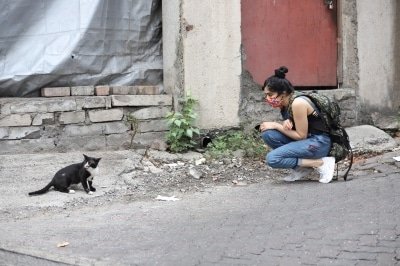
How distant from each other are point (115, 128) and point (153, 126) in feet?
1.61

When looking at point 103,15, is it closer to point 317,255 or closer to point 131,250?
point 131,250

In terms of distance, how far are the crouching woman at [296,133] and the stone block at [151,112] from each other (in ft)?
5.56

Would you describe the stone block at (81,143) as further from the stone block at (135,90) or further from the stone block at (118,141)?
the stone block at (135,90)

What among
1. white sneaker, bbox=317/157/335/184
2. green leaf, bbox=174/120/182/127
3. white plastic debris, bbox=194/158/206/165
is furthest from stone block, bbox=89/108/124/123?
white sneaker, bbox=317/157/335/184

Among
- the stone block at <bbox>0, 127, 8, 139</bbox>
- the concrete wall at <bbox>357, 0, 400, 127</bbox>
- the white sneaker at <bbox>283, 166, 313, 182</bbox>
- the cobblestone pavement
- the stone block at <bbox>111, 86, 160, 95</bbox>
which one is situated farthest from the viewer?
the concrete wall at <bbox>357, 0, 400, 127</bbox>

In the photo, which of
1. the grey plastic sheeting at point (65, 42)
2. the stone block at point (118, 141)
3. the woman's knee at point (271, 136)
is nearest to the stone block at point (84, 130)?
the stone block at point (118, 141)

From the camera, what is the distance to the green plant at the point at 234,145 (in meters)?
7.12

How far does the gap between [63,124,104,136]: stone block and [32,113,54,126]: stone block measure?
7.9 inches

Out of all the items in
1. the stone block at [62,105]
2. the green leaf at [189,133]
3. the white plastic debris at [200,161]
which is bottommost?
the white plastic debris at [200,161]

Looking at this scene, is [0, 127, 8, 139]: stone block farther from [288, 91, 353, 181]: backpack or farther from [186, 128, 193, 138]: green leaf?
[288, 91, 353, 181]: backpack

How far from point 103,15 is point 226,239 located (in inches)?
151

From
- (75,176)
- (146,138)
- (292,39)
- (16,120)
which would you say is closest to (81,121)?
(16,120)

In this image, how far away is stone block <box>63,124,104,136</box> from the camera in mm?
6883

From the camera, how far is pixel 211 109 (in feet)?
24.2
